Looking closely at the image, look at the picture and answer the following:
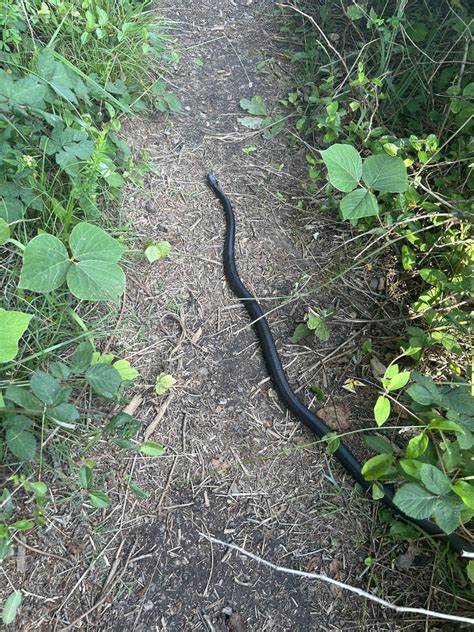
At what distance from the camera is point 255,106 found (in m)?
2.98

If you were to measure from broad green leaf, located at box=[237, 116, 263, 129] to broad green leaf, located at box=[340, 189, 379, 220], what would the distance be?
4.30 ft

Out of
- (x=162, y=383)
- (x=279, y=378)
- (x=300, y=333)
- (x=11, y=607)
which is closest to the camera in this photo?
(x=11, y=607)

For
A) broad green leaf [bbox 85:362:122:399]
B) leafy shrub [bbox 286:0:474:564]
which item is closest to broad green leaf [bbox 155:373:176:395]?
broad green leaf [bbox 85:362:122:399]

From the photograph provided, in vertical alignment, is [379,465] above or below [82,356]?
below

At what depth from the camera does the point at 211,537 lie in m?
1.76

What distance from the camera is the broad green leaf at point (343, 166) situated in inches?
69.8

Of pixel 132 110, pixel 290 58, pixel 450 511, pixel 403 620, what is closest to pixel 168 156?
pixel 132 110

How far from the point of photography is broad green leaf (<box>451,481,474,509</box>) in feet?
4.56

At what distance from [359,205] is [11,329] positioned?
3.91 ft

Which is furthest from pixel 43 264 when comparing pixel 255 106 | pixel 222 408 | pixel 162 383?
pixel 255 106

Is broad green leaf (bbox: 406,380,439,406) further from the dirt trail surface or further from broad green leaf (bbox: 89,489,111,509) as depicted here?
broad green leaf (bbox: 89,489,111,509)

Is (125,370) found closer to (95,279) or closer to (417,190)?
(95,279)

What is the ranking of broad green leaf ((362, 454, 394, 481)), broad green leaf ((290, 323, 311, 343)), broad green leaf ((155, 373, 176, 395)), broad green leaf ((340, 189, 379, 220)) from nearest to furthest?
broad green leaf ((362, 454, 394, 481)), broad green leaf ((340, 189, 379, 220)), broad green leaf ((155, 373, 176, 395)), broad green leaf ((290, 323, 311, 343))

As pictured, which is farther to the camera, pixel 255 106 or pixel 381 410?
pixel 255 106
